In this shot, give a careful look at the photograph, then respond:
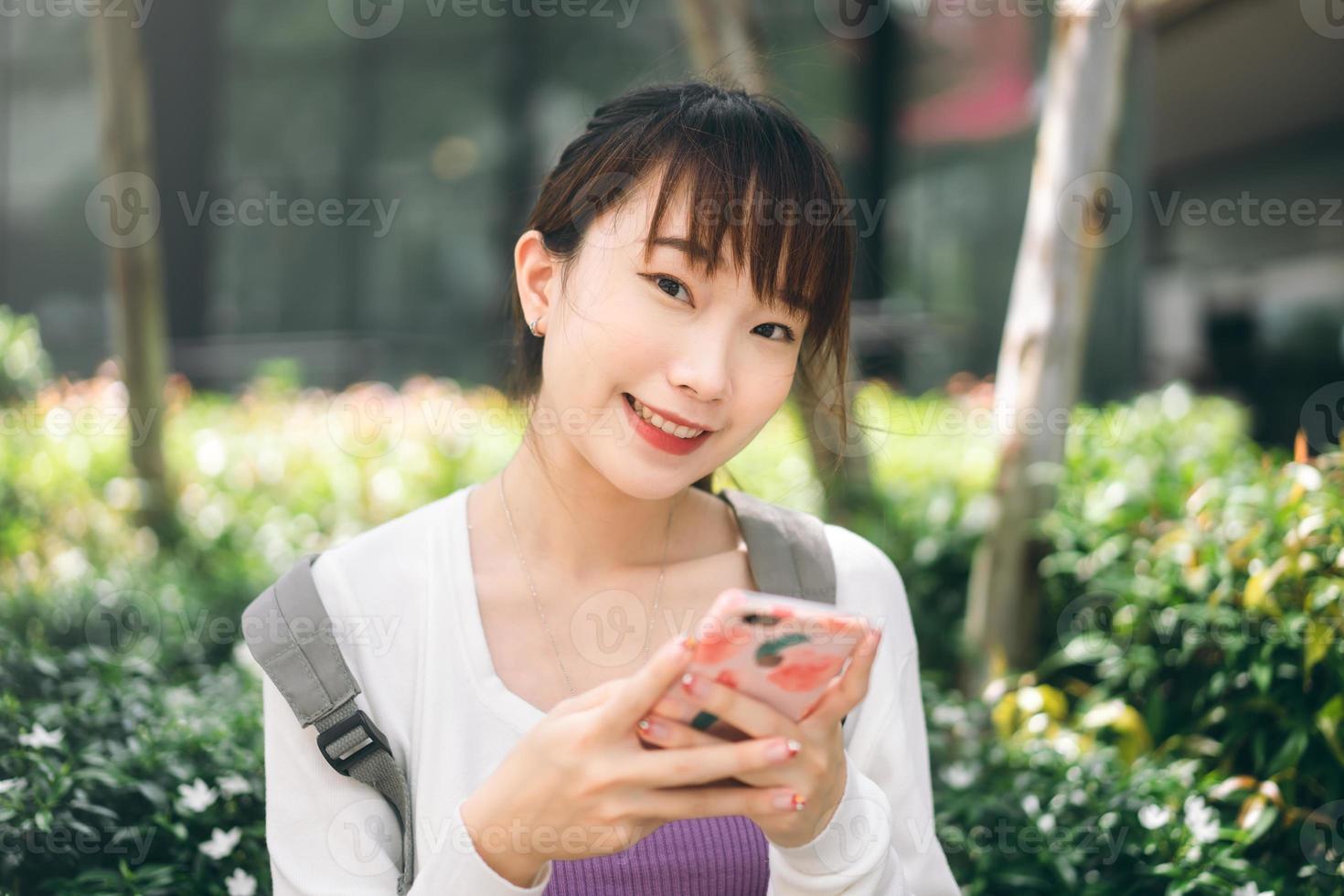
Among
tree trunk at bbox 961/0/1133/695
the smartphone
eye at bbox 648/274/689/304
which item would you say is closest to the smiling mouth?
eye at bbox 648/274/689/304

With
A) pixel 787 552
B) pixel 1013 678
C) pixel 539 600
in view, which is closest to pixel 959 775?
pixel 1013 678

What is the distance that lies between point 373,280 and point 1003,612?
21.4 ft

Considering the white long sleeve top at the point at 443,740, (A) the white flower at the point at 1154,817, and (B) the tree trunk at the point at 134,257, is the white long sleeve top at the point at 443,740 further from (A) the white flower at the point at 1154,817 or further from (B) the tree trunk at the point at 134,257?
(B) the tree trunk at the point at 134,257

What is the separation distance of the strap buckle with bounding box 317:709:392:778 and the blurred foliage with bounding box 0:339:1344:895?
674 mm

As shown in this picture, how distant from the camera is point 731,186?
1658mm

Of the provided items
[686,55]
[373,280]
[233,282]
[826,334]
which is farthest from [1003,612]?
[233,282]

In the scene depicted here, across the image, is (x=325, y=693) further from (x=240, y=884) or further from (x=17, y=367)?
(x=17, y=367)

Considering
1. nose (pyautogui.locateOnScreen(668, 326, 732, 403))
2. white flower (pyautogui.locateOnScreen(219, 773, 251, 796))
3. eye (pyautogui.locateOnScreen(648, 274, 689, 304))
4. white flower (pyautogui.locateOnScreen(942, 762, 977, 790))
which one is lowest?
white flower (pyautogui.locateOnScreen(942, 762, 977, 790))

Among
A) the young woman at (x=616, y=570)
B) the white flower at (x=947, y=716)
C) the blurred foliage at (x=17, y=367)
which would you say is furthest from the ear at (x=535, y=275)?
the blurred foliage at (x=17, y=367)

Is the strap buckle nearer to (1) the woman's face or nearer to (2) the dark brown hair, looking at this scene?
(1) the woman's face

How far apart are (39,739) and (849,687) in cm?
153

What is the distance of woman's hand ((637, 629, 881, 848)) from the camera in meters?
1.27

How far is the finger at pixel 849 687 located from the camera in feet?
4.23

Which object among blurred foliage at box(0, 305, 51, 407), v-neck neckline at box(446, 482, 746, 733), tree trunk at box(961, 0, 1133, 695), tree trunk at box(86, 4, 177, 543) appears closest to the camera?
v-neck neckline at box(446, 482, 746, 733)
